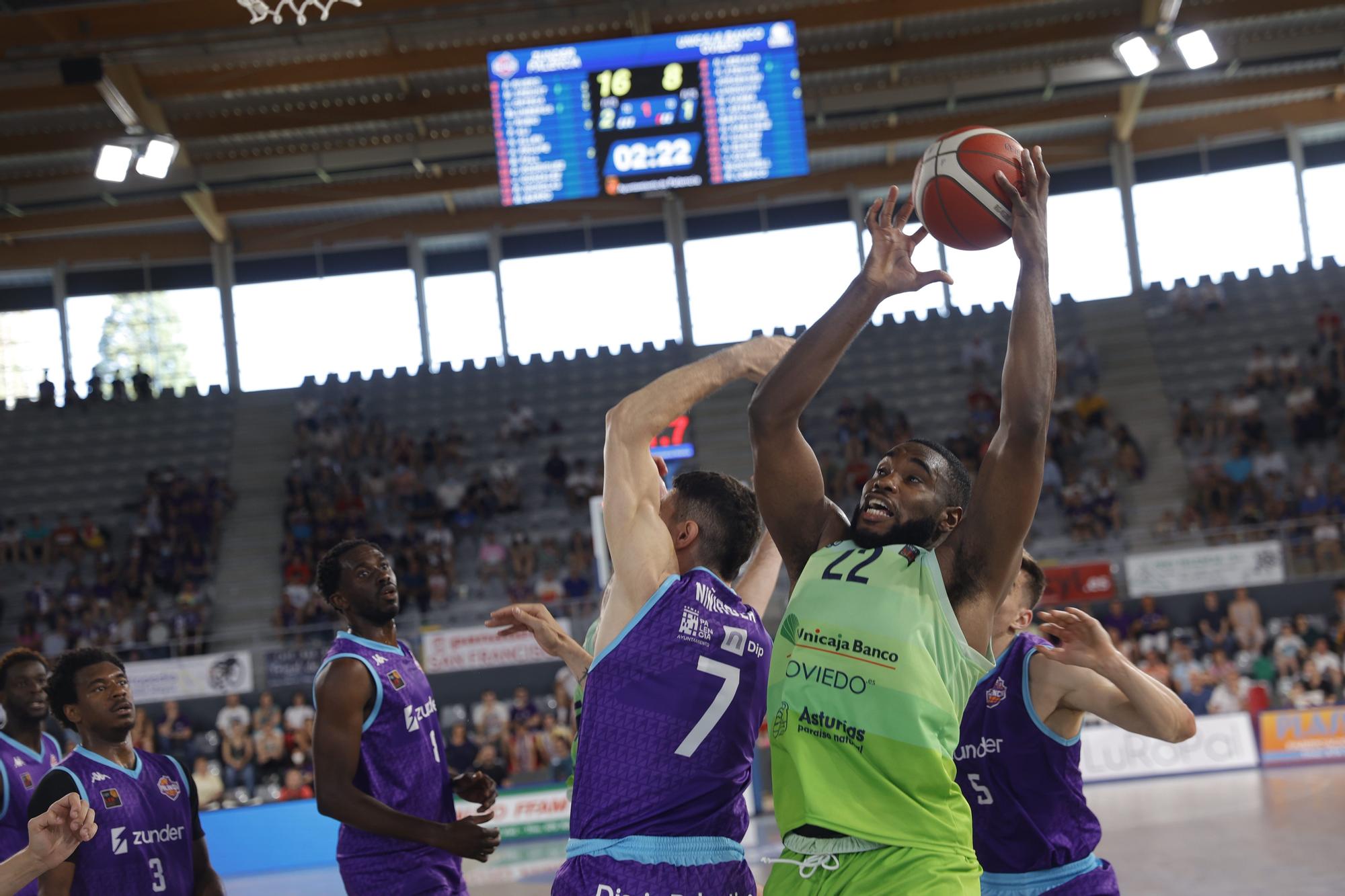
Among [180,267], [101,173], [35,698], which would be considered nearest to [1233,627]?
[35,698]

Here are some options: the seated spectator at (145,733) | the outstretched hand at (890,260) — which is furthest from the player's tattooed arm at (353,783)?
the seated spectator at (145,733)

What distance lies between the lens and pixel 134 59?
51.3 feet

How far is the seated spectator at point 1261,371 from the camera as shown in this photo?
779 inches

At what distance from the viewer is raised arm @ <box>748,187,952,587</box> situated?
2.77 metres

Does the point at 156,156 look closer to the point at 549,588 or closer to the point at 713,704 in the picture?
the point at 549,588

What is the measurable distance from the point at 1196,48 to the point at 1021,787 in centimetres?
1385

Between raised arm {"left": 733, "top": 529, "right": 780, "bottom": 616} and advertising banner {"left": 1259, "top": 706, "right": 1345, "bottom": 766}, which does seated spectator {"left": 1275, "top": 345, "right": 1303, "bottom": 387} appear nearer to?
advertising banner {"left": 1259, "top": 706, "right": 1345, "bottom": 766}

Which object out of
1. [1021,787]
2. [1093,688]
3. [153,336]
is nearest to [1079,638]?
[1093,688]

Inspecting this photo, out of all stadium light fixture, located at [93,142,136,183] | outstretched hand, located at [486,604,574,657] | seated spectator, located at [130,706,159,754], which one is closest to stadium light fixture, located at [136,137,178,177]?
stadium light fixture, located at [93,142,136,183]

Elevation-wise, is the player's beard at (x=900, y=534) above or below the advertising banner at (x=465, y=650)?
above

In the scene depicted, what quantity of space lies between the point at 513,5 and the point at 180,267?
12.2m

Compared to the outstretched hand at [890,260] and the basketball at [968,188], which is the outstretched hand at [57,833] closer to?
the outstretched hand at [890,260]

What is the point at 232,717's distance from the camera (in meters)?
14.4

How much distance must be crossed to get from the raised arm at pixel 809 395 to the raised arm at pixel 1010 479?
23cm
